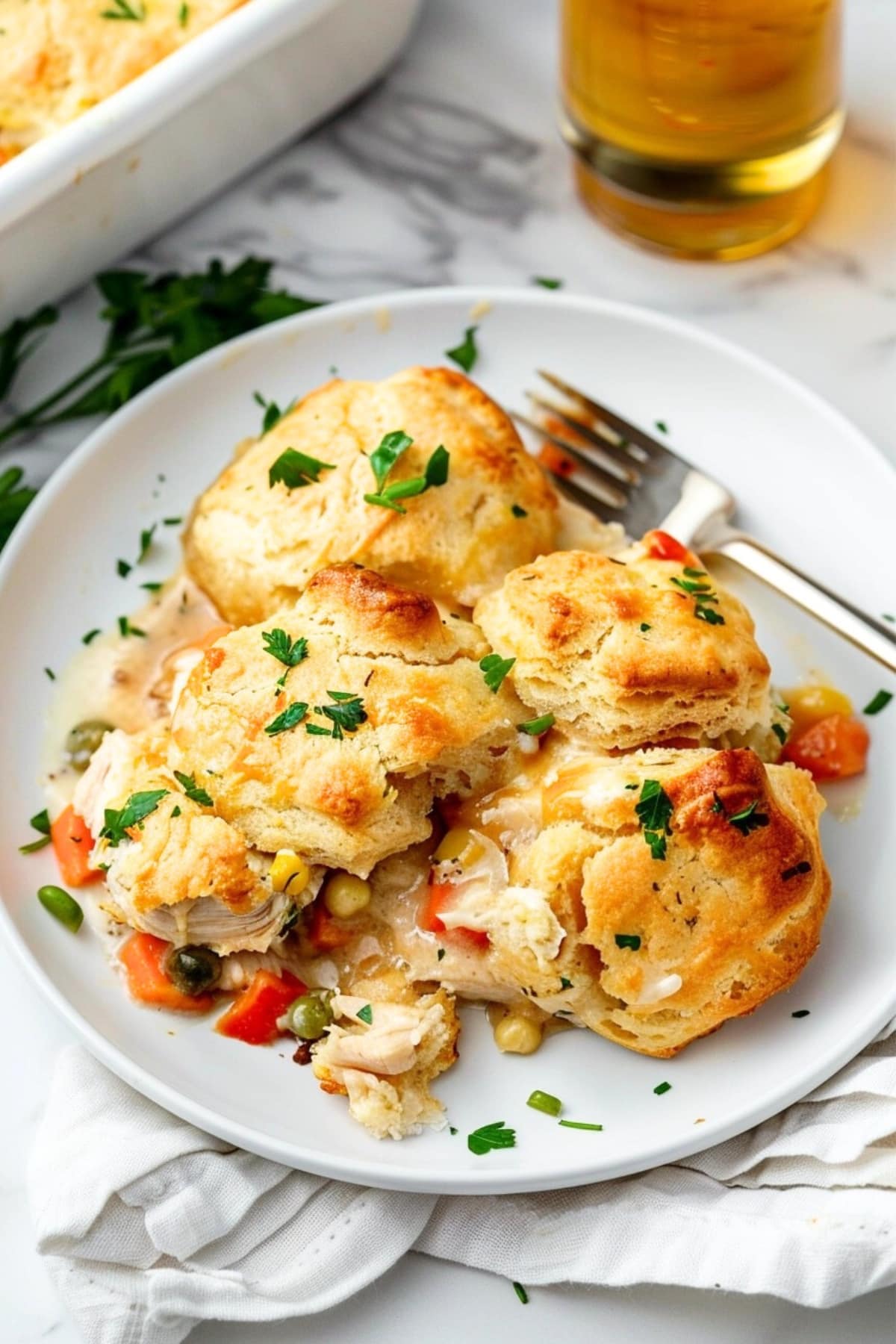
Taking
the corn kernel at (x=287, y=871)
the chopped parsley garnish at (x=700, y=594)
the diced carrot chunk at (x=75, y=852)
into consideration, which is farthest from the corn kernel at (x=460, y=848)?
the diced carrot chunk at (x=75, y=852)

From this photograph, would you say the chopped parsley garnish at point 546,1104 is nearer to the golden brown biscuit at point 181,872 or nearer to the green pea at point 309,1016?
the green pea at point 309,1016

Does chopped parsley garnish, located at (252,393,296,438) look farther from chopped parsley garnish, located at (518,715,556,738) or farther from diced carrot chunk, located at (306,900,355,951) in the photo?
diced carrot chunk, located at (306,900,355,951)

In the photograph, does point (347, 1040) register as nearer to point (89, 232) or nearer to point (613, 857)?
point (613, 857)

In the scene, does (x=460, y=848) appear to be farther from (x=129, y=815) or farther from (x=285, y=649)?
(x=129, y=815)

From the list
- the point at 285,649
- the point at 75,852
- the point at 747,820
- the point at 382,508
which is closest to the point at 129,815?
the point at 75,852

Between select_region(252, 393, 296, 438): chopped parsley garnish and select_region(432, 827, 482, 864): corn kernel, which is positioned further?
select_region(252, 393, 296, 438): chopped parsley garnish

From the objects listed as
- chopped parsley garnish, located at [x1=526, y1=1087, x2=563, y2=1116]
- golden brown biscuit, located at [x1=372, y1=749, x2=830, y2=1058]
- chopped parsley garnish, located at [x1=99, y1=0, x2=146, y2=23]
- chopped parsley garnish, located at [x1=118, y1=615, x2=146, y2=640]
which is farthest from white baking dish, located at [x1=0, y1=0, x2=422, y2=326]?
chopped parsley garnish, located at [x1=526, y1=1087, x2=563, y2=1116]

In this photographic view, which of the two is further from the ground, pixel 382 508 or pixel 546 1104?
pixel 382 508
